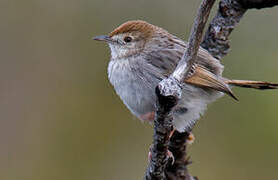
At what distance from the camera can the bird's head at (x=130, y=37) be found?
16.2 ft

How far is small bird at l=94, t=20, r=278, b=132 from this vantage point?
4445mm

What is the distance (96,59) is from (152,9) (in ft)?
3.63

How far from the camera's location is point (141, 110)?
14.9 ft

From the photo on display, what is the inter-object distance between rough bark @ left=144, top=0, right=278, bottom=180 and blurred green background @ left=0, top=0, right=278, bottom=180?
1.28 meters

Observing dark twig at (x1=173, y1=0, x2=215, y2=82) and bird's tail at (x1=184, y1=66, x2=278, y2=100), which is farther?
bird's tail at (x1=184, y1=66, x2=278, y2=100)

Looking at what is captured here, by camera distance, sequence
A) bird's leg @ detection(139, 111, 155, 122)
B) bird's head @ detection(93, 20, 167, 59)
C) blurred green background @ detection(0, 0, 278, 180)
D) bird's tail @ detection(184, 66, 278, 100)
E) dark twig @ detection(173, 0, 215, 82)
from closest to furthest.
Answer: dark twig @ detection(173, 0, 215, 82)
bird's tail @ detection(184, 66, 278, 100)
bird's leg @ detection(139, 111, 155, 122)
bird's head @ detection(93, 20, 167, 59)
blurred green background @ detection(0, 0, 278, 180)

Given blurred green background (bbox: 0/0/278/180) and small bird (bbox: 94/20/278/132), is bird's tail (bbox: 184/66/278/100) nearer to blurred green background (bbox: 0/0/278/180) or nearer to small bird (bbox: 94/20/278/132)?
small bird (bbox: 94/20/278/132)

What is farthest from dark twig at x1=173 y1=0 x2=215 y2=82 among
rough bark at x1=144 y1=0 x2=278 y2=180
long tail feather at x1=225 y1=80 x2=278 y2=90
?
long tail feather at x1=225 y1=80 x2=278 y2=90

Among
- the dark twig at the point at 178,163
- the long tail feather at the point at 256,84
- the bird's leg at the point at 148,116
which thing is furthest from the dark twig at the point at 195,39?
the long tail feather at the point at 256,84

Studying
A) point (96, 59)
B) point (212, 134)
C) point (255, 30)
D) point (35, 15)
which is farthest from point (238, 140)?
point (35, 15)

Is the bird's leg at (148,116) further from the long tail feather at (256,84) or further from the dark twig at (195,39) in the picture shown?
the dark twig at (195,39)

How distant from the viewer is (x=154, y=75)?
14.6ft

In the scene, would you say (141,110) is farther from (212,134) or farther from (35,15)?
(35,15)

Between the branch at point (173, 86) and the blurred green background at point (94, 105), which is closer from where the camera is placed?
the branch at point (173, 86)
